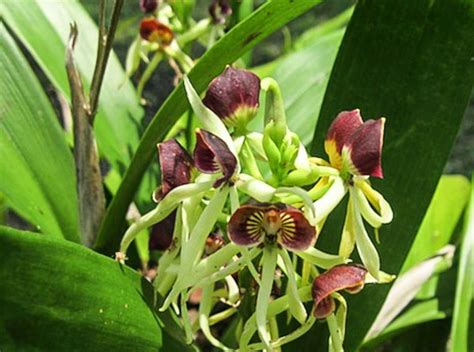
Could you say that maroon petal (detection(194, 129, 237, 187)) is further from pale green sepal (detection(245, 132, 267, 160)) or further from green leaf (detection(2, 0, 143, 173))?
green leaf (detection(2, 0, 143, 173))

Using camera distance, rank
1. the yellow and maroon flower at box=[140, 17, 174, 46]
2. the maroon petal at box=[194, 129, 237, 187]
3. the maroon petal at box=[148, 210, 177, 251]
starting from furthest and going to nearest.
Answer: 1. the yellow and maroon flower at box=[140, 17, 174, 46]
2. the maroon petal at box=[148, 210, 177, 251]
3. the maroon petal at box=[194, 129, 237, 187]

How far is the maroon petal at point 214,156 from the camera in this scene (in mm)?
447

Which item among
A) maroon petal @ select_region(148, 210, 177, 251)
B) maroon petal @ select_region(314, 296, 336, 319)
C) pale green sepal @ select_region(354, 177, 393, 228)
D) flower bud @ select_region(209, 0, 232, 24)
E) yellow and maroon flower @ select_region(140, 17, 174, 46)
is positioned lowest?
maroon petal @ select_region(314, 296, 336, 319)

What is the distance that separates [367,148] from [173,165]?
0.37ft

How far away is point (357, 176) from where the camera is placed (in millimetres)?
483

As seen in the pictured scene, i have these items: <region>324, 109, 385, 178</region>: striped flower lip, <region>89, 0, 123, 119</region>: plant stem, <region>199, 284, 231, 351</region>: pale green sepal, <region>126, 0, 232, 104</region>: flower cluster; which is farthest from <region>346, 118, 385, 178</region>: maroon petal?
<region>126, 0, 232, 104</region>: flower cluster

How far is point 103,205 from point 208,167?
237 mm

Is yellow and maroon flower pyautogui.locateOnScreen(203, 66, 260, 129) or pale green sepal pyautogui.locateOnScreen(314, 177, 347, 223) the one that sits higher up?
yellow and maroon flower pyautogui.locateOnScreen(203, 66, 260, 129)

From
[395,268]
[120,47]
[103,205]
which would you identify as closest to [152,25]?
[103,205]

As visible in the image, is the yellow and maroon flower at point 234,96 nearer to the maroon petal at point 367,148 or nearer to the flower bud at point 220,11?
the maroon petal at point 367,148

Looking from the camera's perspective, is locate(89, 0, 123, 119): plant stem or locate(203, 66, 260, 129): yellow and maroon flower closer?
locate(203, 66, 260, 129): yellow and maroon flower

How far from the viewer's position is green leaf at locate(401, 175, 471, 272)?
89cm

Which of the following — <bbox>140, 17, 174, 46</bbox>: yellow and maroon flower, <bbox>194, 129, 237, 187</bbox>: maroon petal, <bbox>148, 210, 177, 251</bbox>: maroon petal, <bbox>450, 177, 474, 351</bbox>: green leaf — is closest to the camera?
<bbox>194, 129, 237, 187</bbox>: maroon petal

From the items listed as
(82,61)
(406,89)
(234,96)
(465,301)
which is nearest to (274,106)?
(234,96)
